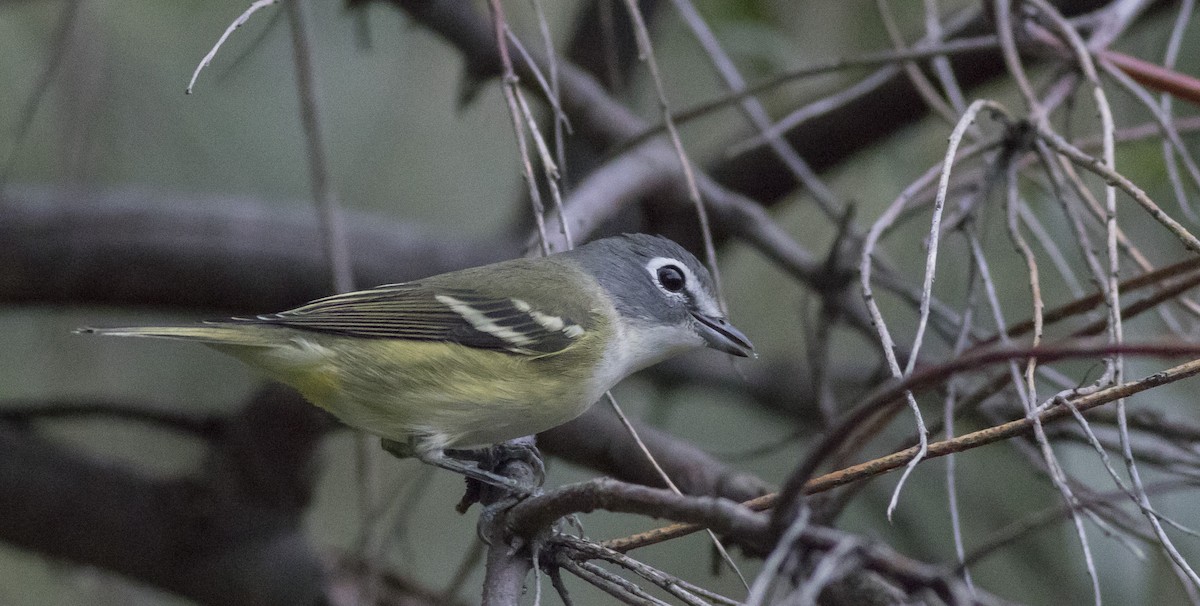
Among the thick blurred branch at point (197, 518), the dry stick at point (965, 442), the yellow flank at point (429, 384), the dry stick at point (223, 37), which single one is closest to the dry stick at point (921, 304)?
the dry stick at point (965, 442)

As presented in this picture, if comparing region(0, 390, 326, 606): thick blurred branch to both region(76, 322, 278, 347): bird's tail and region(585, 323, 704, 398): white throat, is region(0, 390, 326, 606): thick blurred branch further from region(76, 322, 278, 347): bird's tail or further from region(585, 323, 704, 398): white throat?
region(585, 323, 704, 398): white throat

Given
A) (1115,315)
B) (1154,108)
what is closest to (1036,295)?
(1115,315)

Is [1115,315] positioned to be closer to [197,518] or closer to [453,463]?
[453,463]

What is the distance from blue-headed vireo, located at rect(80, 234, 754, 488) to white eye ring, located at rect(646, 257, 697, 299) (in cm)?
7

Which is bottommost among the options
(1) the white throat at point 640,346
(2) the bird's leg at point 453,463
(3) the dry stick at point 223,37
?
(2) the bird's leg at point 453,463

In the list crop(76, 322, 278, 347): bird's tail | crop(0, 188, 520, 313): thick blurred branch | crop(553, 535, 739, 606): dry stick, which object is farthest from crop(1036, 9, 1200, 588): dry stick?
crop(0, 188, 520, 313): thick blurred branch

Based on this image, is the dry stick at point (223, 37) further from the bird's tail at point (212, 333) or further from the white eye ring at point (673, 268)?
the white eye ring at point (673, 268)

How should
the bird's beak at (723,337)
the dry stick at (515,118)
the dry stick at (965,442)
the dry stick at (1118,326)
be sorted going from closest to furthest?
the dry stick at (965,442) → the dry stick at (1118,326) → the dry stick at (515,118) → the bird's beak at (723,337)

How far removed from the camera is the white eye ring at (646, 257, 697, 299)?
2736mm

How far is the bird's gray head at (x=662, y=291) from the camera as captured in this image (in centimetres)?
266

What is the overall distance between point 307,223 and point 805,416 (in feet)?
6.97

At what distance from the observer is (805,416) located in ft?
13.9

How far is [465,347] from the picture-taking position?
7.94 ft

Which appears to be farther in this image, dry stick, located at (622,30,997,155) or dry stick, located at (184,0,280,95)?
dry stick, located at (622,30,997,155)
